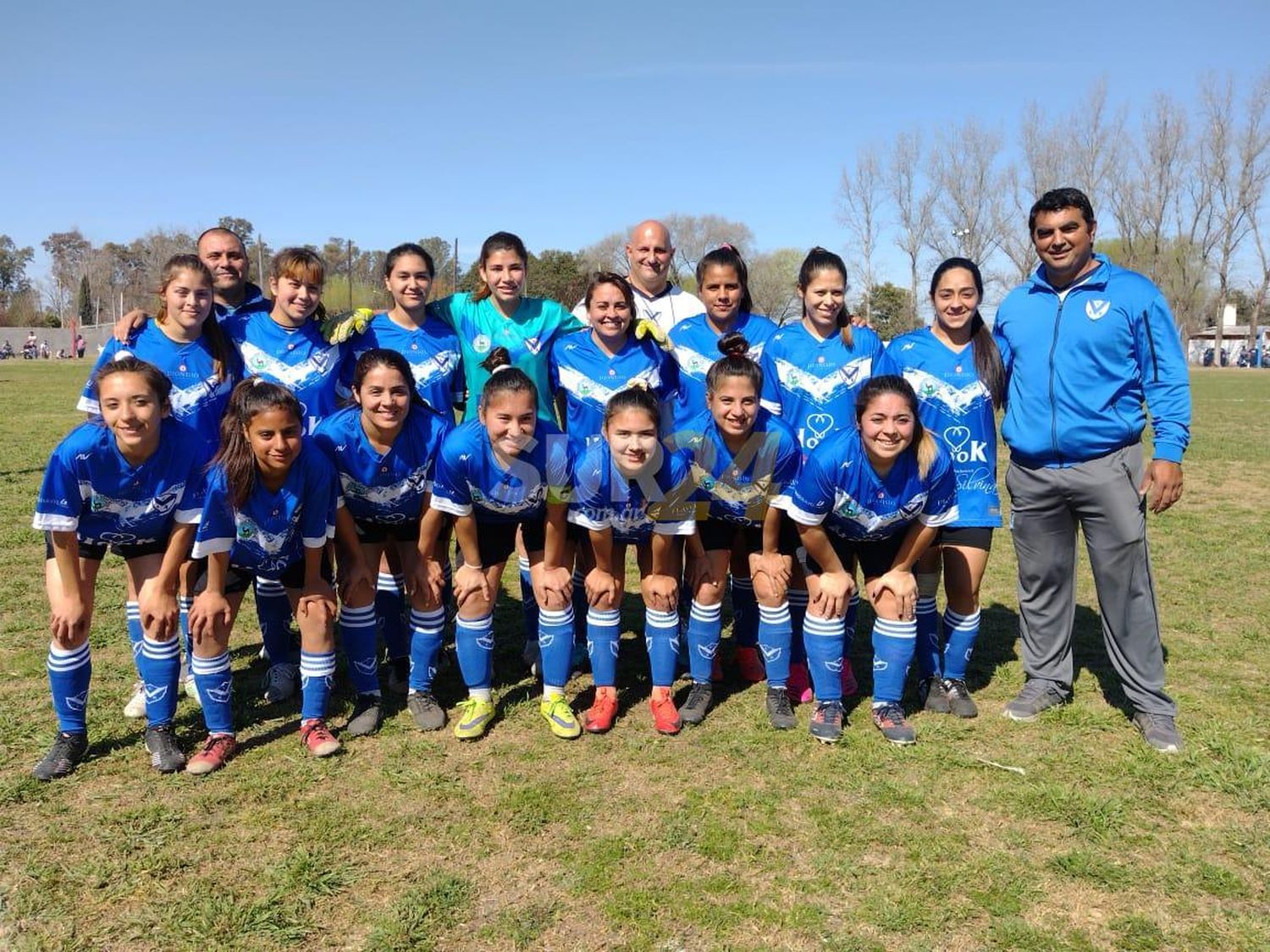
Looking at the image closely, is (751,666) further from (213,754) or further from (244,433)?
(244,433)

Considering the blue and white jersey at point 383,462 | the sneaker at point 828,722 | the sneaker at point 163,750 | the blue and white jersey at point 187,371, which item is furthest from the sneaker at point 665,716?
the blue and white jersey at point 187,371

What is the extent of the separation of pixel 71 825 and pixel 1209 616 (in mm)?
6354

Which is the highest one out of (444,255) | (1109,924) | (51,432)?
(444,255)

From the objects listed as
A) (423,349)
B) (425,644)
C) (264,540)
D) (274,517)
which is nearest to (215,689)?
(264,540)

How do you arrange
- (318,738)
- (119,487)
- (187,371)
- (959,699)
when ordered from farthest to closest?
1. (959,699)
2. (187,371)
3. (318,738)
4. (119,487)

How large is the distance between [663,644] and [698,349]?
4.94 feet

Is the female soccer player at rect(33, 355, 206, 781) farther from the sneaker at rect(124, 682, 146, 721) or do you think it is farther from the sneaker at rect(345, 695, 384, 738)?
the sneaker at rect(345, 695, 384, 738)

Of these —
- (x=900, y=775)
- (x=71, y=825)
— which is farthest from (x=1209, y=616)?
(x=71, y=825)

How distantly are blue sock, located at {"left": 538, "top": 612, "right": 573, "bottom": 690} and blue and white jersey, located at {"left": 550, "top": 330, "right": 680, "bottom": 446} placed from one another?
33.3 inches

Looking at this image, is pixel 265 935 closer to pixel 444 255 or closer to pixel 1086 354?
pixel 1086 354

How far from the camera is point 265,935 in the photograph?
2619 millimetres

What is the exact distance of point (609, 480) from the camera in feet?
12.6

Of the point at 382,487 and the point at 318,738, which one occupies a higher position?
the point at 382,487

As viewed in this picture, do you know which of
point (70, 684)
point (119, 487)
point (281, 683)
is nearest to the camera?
point (119, 487)
